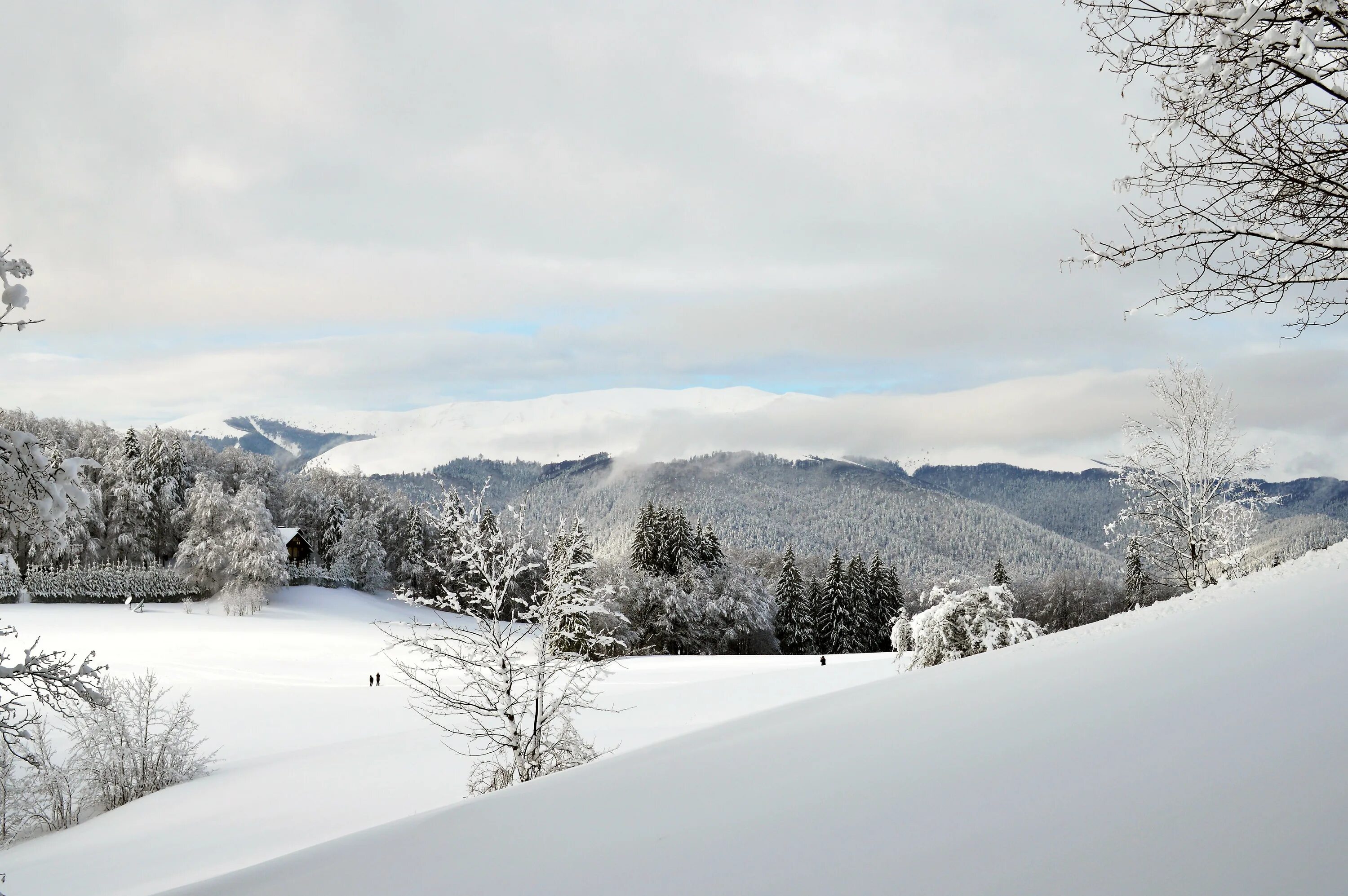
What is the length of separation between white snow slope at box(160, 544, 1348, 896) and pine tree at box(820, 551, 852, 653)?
47.0 meters

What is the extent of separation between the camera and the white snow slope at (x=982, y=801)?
2.04 m

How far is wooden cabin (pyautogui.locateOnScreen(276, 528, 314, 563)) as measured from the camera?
5653 cm

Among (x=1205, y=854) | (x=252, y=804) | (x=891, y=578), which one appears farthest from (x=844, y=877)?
(x=891, y=578)

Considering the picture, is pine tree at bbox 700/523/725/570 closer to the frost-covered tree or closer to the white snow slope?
the frost-covered tree

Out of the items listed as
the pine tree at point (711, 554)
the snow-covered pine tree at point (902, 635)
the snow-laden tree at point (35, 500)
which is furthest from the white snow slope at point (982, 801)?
the pine tree at point (711, 554)

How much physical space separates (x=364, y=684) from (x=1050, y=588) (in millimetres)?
55637

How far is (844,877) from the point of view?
231 centimetres

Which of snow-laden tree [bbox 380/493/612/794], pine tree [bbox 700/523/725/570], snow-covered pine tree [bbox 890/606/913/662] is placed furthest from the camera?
pine tree [bbox 700/523/725/570]

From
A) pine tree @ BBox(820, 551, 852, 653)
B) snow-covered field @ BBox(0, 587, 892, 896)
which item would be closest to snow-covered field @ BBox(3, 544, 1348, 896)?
snow-covered field @ BBox(0, 587, 892, 896)

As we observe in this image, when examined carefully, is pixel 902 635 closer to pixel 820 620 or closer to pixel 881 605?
pixel 820 620

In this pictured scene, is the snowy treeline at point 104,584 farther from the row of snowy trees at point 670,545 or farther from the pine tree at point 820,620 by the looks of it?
the pine tree at point 820,620

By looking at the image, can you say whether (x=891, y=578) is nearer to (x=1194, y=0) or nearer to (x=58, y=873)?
(x=58, y=873)

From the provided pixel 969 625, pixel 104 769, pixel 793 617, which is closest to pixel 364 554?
pixel 793 617

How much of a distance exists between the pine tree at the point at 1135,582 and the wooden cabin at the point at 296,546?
52257 mm
